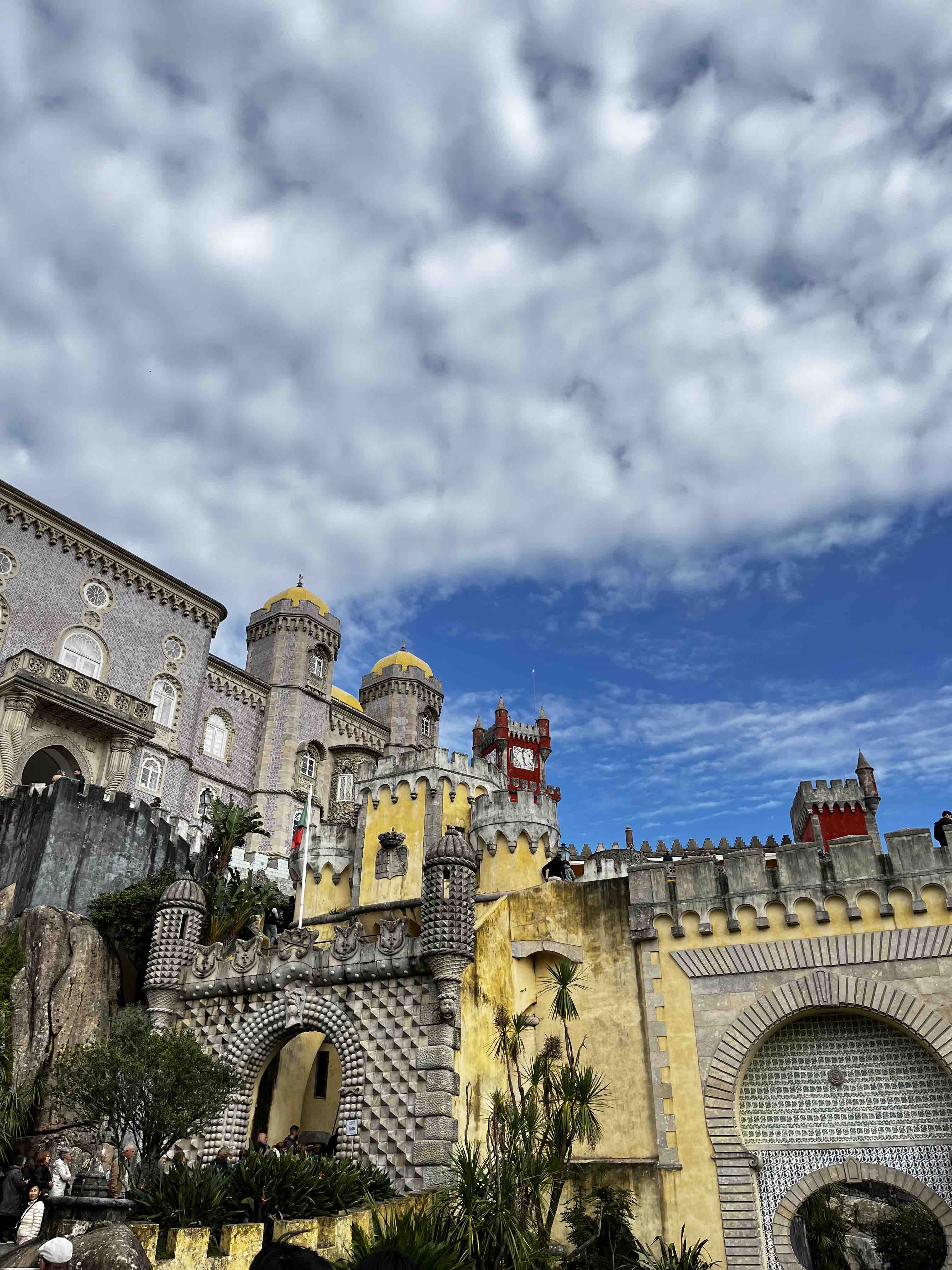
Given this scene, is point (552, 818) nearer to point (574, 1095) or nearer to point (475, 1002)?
point (475, 1002)

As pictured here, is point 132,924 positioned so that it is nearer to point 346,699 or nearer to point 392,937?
point 392,937

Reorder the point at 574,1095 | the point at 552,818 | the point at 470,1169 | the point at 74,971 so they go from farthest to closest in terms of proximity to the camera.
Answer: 1. the point at 552,818
2. the point at 74,971
3. the point at 574,1095
4. the point at 470,1169

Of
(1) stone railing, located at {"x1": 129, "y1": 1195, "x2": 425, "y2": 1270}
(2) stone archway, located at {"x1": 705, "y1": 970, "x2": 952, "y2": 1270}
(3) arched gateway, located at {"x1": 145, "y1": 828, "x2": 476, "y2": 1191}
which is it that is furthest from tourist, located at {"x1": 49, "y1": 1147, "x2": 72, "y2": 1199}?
(2) stone archway, located at {"x1": 705, "y1": 970, "x2": 952, "y2": 1270}

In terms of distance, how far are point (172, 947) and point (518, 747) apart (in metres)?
54.2

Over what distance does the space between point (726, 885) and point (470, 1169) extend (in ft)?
22.7

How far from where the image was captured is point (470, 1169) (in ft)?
43.5

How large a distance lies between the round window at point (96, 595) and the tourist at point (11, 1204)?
24189 mm

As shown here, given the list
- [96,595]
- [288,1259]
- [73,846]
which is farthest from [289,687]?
[288,1259]

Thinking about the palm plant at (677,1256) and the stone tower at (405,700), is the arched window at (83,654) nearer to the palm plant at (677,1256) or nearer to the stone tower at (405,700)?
the stone tower at (405,700)

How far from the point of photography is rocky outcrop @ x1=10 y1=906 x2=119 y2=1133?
19.4 metres

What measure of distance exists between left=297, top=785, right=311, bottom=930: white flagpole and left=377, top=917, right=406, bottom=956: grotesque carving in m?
6.10

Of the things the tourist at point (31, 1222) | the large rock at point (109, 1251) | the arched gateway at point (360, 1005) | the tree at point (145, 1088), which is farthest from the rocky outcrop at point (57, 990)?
the large rock at point (109, 1251)

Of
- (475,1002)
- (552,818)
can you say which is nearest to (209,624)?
(552,818)

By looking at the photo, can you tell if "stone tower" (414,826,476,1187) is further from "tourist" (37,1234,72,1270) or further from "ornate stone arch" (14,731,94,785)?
"ornate stone arch" (14,731,94,785)
